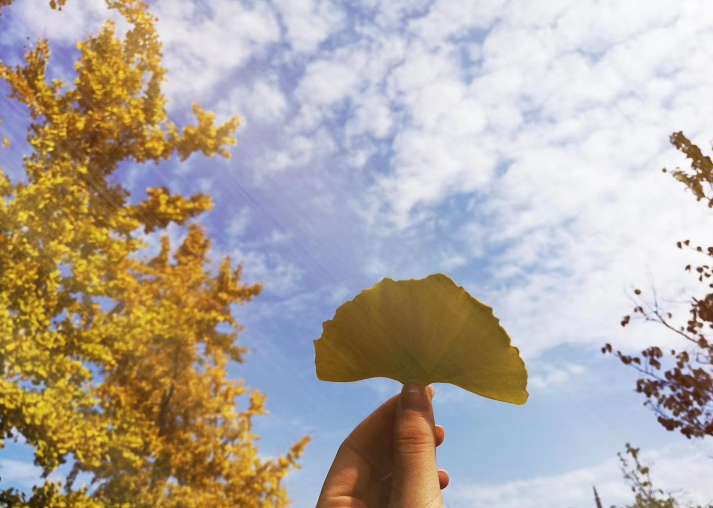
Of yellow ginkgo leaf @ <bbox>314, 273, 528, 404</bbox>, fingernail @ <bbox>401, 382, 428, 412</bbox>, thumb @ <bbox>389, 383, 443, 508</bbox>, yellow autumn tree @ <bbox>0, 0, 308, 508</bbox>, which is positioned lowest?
thumb @ <bbox>389, 383, 443, 508</bbox>

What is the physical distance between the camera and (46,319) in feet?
25.1

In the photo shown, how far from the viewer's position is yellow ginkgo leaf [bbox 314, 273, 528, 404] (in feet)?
4.32

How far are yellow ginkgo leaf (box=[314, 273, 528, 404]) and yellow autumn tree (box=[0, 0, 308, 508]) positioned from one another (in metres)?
6.34

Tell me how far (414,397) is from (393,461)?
199mm

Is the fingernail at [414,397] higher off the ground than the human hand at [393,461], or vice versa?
the fingernail at [414,397]

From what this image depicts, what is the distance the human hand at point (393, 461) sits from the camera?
1.32 m

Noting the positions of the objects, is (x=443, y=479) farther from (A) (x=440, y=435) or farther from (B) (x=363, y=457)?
(B) (x=363, y=457)

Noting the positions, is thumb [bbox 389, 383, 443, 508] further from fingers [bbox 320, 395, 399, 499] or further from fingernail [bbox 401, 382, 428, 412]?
fingers [bbox 320, 395, 399, 499]

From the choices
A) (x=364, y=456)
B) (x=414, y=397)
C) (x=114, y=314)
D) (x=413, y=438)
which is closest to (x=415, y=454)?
(x=413, y=438)

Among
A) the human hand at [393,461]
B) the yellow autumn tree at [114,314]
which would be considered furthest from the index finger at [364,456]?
the yellow autumn tree at [114,314]

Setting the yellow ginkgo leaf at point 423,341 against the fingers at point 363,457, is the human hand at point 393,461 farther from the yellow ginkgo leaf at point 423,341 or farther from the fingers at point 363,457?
the yellow ginkgo leaf at point 423,341

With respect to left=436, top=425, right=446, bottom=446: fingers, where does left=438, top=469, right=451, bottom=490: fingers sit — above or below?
below

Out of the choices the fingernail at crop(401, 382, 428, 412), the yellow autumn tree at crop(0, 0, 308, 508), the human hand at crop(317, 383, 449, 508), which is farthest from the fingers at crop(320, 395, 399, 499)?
the yellow autumn tree at crop(0, 0, 308, 508)

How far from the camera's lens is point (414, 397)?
1490mm
